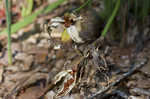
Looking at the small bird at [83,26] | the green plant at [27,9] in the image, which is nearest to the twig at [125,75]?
the small bird at [83,26]

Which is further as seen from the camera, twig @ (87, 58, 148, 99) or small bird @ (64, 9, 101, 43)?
twig @ (87, 58, 148, 99)

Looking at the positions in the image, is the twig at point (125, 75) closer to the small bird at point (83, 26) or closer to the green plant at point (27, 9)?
the small bird at point (83, 26)

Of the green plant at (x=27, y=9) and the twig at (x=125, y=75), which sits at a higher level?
the green plant at (x=27, y=9)

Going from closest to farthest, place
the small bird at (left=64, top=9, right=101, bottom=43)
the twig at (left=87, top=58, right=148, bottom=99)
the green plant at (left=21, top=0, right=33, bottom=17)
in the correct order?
the small bird at (left=64, top=9, right=101, bottom=43) < the twig at (left=87, top=58, right=148, bottom=99) < the green plant at (left=21, top=0, right=33, bottom=17)

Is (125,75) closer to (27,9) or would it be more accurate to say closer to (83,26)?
(83,26)

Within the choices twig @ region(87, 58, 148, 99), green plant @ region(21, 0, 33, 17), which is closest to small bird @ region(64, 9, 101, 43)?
twig @ region(87, 58, 148, 99)

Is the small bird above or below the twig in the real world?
above

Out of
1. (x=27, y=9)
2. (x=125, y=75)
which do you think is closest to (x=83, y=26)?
(x=125, y=75)

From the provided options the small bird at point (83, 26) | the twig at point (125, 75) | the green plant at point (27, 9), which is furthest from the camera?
the green plant at point (27, 9)

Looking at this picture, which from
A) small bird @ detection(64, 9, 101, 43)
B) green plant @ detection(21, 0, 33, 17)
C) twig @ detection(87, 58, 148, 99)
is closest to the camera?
small bird @ detection(64, 9, 101, 43)

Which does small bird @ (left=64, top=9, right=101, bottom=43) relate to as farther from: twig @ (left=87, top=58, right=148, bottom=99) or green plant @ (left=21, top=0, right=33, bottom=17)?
green plant @ (left=21, top=0, right=33, bottom=17)

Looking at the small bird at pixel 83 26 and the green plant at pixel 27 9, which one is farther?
the green plant at pixel 27 9
